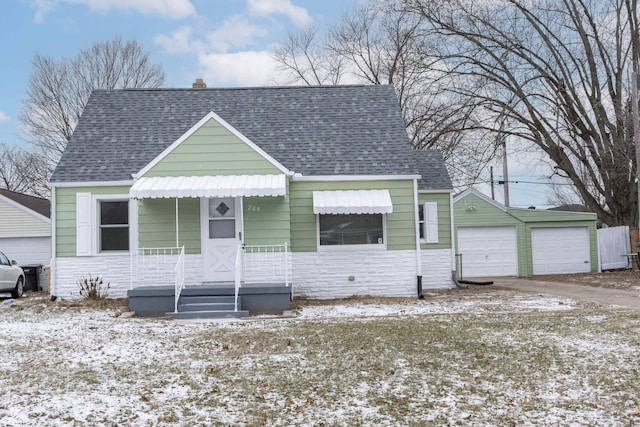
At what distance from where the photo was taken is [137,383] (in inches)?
244

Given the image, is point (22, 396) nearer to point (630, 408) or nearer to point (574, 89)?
point (630, 408)

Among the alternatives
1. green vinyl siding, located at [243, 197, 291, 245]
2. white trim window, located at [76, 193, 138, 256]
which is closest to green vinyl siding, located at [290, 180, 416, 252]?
green vinyl siding, located at [243, 197, 291, 245]

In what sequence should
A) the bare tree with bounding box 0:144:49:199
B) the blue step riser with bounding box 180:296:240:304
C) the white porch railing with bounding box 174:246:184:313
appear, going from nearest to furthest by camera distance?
the white porch railing with bounding box 174:246:184:313 → the blue step riser with bounding box 180:296:240:304 → the bare tree with bounding box 0:144:49:199

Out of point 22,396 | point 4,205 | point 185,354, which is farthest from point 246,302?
point 4,205

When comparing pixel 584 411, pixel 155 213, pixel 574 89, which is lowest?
pixel 584 411

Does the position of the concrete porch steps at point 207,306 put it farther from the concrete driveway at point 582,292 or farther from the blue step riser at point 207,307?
the concrete driveway at point 582,292

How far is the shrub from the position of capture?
44.5ft

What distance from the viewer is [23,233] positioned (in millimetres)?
23422

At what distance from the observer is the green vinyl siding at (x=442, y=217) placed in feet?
53.6

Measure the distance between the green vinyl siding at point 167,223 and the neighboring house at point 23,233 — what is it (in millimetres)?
11941

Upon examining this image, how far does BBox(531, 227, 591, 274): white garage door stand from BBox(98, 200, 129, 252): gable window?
1454cm

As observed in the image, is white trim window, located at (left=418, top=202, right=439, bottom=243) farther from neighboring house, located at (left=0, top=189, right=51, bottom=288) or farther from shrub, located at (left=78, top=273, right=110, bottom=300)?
neighboring house, located at (left=0, top=189, right=51, bottom=288)

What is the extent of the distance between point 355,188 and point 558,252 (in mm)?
11243

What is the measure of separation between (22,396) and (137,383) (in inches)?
42.0
